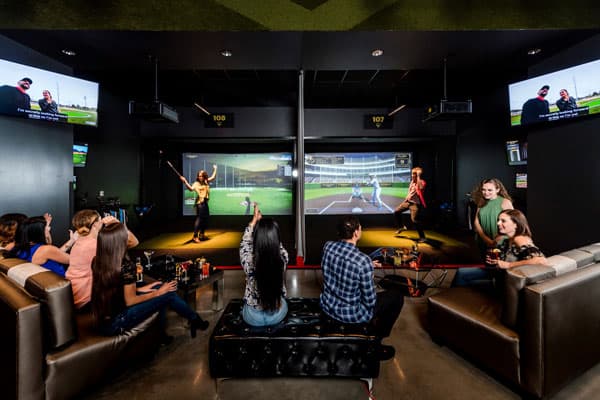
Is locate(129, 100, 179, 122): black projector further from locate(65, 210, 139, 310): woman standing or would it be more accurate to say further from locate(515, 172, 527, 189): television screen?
locate(515, 172, 527, 189): television screen

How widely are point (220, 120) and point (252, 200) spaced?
2.89 meters

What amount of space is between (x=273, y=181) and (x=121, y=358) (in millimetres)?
7025

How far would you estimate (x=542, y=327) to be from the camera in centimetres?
169

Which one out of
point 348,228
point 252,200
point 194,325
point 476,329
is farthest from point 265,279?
point 252,200

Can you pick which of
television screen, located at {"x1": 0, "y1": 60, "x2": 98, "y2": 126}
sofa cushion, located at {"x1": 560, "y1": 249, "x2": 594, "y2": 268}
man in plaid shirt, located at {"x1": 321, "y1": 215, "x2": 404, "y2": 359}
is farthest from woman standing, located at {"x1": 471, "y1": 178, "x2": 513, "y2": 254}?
television screen, located at {"x1": 0, "y1": 60, "x2": 98, "y2": 126}

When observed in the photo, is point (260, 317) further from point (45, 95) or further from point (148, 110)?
point (45, 95)

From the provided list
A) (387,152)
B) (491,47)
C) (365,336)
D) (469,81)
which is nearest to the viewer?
(365,336)

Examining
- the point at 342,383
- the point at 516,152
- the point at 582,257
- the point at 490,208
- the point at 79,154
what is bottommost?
the point at 342,383

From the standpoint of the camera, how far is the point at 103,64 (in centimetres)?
427

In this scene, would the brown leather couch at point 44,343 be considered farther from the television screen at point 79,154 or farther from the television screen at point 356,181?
the television screen at point 356,181

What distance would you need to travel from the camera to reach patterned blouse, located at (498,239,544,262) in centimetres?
214

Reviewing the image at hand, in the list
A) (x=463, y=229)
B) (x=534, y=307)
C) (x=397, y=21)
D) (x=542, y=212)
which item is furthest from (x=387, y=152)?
(x=534, y=307)

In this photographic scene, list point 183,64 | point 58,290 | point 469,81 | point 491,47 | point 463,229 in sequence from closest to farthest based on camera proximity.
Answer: point 58,290 < point 491,47 < point 183,64 < point 469,81 < point 463,229

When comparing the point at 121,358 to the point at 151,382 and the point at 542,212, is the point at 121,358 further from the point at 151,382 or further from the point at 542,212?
the point at 542,212
